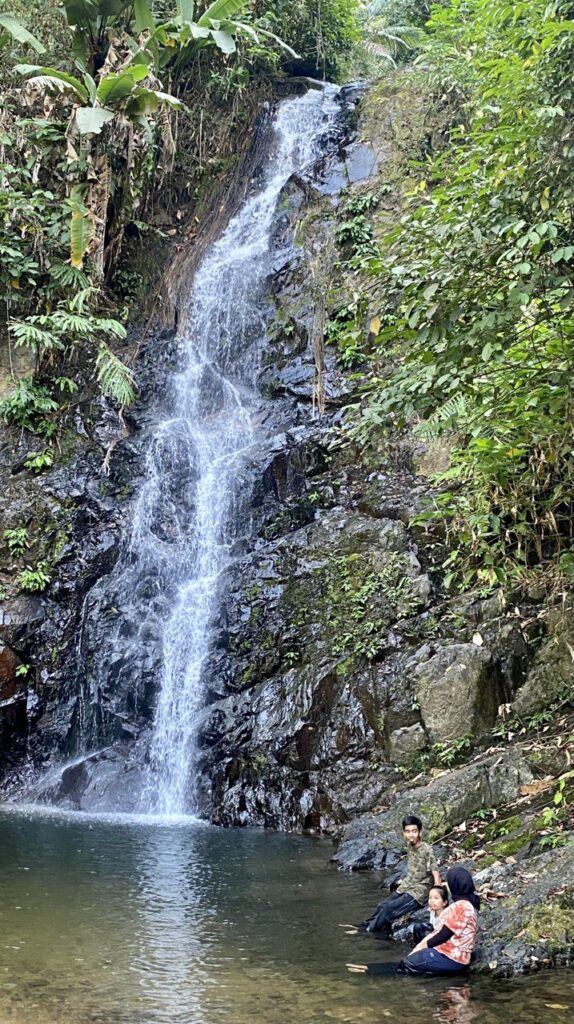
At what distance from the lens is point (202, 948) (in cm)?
583

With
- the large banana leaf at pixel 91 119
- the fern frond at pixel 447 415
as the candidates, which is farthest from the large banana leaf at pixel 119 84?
the fern frond at pixel 447 415

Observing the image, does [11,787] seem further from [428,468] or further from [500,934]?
[500,934]

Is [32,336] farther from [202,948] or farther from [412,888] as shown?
[412,888]

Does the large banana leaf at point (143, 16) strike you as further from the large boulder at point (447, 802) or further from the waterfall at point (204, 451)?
the large boulder at point (447, 802)

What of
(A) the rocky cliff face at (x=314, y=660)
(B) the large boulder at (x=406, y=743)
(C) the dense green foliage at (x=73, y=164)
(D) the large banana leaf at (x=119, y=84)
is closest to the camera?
(A) the rocky cliff face at (x=314, y=660)

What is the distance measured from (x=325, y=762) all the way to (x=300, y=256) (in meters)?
11.6

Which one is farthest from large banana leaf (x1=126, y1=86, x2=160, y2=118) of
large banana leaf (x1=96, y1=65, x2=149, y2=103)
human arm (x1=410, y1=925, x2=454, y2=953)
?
human arm (x1=410, y1=925, x2=454, y2=953)

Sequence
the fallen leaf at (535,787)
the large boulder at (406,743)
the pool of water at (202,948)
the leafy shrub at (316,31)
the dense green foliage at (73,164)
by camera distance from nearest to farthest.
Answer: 1. the pool of water at (202,948)
2. the fallen leaf at (535,787)
3. the large boulder at (406,743)
4. the dense green foliage at (73,164)
5. the leafy shrub at (316,31)

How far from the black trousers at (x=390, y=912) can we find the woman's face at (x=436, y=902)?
51 centimetres

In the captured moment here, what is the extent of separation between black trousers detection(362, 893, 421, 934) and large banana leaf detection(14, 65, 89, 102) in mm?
14873

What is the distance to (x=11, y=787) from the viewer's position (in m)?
12.8

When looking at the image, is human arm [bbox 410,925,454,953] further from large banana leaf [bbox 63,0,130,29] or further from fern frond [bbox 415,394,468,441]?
large banana leaf [bbox 63,0,130,29]

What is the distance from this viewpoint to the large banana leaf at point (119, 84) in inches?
587

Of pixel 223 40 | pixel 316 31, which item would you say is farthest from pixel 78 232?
pixel 316 31
